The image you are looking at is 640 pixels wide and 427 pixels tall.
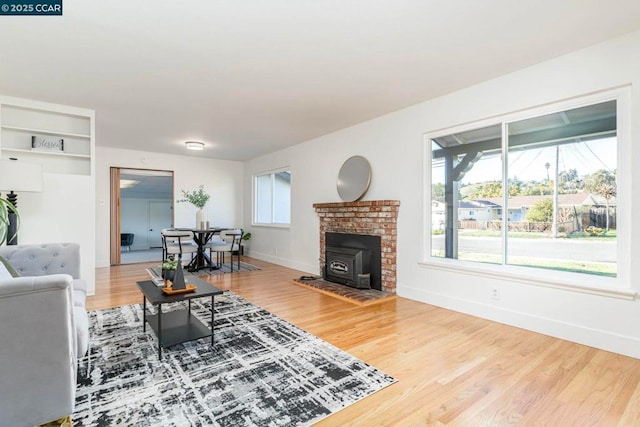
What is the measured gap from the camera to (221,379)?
205 centimetres

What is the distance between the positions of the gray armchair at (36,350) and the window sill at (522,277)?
3398 mm

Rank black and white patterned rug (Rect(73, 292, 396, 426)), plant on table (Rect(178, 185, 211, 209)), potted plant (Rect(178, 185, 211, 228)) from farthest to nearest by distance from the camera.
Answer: plant on table (Rect(178, 185, 211, 209))
potted plant (Rect(178, 185, 211, 228))
black and white patterned rug (Rect(73, 292, 396, 426))

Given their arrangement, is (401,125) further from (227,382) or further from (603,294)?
(227,382)

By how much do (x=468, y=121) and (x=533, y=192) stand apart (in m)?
1.01

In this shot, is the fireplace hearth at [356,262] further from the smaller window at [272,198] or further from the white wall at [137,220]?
the white wall at [137,220]

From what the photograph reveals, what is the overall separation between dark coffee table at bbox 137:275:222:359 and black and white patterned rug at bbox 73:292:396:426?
9 cm

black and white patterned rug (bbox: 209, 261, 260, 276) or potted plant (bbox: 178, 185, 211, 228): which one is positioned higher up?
potted plant (bbox: 178, 185, 211, 228)

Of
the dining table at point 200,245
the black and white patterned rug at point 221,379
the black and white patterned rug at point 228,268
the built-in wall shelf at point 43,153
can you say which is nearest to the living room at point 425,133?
the built-in wall shelf at point 43,153

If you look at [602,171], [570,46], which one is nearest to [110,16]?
[570,46]

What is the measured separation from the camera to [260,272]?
5750 mm

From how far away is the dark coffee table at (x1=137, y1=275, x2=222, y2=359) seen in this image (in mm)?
2375

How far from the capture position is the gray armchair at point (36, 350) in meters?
1.35

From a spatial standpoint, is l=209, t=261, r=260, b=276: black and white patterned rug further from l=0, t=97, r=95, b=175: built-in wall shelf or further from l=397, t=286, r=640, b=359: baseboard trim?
l=397, t=286, r=640, b=359: baseboard trim

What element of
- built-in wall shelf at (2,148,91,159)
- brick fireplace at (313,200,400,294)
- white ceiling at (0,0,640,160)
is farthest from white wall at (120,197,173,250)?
brick fireplace at (313,200,400,294)
